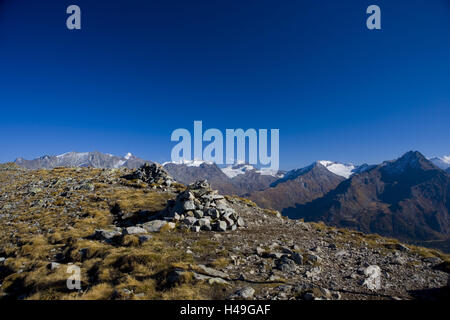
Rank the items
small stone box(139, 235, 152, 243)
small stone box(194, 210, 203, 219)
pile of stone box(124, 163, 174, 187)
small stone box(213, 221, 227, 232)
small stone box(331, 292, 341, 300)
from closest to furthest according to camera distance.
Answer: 1. small stone box(331, 292, 341, 300)
2. small stone box(139, 235, 152, 243)
3. small stone box(213, 221, 227, 232)
4. small stone box(194, 210, 203, 219)
5. pile of stone box(124, 163, 174, 187)

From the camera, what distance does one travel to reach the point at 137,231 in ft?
70.8

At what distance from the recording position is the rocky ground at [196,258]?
12047mm

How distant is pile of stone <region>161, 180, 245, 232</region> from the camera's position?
2402 centimetres

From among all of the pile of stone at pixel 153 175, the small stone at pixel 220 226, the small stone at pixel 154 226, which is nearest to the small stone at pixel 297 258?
the small stone at pixel 220 226

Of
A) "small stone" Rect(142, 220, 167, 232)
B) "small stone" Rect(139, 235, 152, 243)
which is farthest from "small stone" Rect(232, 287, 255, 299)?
"small stone" Rect(142, 220, 167, 232)

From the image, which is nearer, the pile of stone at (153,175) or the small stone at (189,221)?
the small stone at (189,221)

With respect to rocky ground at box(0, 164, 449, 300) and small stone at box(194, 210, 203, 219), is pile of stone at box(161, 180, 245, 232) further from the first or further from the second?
rocky ground at box(0, 164, 449, 300)

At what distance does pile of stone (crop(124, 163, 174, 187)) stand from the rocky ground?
14984 mm

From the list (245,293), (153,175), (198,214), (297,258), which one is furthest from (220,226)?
(153,175)

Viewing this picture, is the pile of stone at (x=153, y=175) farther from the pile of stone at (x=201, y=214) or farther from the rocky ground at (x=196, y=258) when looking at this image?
the pile of stone at (x=201, y=214)

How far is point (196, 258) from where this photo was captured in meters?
16.5

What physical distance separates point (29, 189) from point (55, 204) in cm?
1540

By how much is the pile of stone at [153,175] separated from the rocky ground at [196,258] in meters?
15.0
